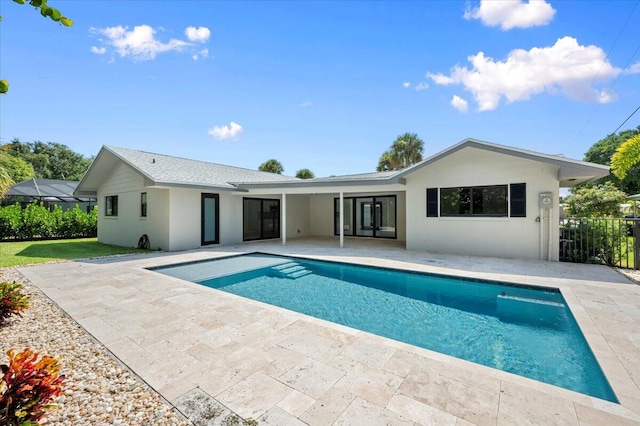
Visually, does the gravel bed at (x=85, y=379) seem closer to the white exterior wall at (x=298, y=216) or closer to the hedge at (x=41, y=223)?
the white exterior wall at (x=298, y=216)

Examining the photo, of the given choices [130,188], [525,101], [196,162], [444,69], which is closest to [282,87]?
[196,162]

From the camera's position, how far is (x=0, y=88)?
1.36m

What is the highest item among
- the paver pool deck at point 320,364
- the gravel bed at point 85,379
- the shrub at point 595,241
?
the shrub at point 595,241

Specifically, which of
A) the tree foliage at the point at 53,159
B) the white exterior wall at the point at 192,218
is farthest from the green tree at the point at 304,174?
the tree foliage at the point at 53,159

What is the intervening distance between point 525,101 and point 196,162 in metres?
18.9

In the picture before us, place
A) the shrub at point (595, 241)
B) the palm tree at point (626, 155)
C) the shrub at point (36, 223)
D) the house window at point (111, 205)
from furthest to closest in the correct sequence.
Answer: the shrub at point (36, 223) → the house window at point (111, 205) → the shrub at point (595, 241) → the palm tree at point (626, 155)

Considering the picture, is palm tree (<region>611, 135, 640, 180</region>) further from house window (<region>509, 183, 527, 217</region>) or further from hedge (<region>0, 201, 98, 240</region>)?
hedge (<region>0, 201, 98, 240</region>)

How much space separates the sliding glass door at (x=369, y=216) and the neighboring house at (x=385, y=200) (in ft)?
0.19

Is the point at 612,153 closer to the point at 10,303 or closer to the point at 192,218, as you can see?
the point at 192,218

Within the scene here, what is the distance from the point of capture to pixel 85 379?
10.7ft

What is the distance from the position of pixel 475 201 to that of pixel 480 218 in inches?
25.8

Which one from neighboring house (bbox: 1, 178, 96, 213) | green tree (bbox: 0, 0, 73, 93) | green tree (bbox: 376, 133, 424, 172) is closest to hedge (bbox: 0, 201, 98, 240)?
neighboring house (bbox: 1, 178, 96, 213)

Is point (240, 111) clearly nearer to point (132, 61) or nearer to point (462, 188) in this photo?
point (132, 61)

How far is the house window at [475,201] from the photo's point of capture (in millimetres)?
10586
